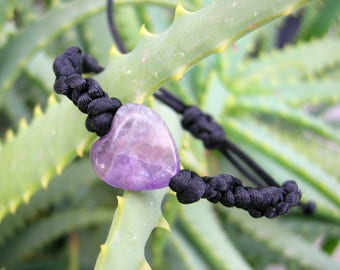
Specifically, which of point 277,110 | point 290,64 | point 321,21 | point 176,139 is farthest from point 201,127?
point 321,21

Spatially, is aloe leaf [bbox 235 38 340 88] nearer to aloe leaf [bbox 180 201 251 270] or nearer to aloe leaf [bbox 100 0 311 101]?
aloe leaf [bbox 180 201 251 270]

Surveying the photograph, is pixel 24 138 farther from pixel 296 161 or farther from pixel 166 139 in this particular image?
pixel 296 161

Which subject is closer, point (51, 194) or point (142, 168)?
point (142, 168)

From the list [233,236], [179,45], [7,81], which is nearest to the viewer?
[179,45]

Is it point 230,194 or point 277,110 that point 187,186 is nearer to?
point 230,194

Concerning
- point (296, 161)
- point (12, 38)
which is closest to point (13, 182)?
point (12, 38)

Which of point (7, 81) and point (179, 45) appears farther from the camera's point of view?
point (7, 81)

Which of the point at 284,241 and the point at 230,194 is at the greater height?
the point at 230,194
